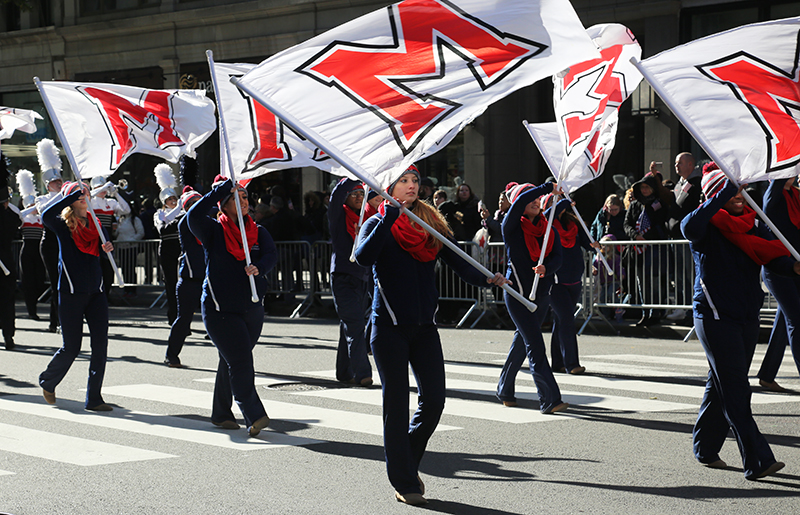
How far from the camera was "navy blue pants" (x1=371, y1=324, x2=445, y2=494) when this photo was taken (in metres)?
6.39

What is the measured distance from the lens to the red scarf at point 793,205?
9891mm

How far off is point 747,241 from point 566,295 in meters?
4.75

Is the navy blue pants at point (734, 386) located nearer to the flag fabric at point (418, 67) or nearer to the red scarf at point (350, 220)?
the flag fabric at point (418, 67)

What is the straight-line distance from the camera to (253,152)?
9062 millimetres

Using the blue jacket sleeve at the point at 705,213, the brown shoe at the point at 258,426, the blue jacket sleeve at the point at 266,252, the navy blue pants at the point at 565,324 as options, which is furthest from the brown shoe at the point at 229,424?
the navy blue pants at the point at 565,324

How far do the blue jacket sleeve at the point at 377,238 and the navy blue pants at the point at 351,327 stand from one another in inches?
180

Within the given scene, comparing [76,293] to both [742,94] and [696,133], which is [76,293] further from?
[742,94]

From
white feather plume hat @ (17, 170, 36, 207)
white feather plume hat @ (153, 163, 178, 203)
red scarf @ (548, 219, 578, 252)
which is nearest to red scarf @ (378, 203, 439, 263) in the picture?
red scarf @ (548, 219, 578, 252)

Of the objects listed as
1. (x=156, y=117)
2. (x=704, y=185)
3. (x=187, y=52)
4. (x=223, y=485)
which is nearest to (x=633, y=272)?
(x=156, y=117)

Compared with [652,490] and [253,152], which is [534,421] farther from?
[253,152]

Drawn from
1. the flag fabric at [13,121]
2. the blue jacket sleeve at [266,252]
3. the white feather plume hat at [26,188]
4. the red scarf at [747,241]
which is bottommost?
the white feather plume hat at [26,188]

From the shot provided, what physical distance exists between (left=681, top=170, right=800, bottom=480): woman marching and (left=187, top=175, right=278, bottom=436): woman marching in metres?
3.22

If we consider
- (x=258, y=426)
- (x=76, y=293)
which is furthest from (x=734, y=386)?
(x=76, y=293)

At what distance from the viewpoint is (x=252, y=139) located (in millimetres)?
9156
